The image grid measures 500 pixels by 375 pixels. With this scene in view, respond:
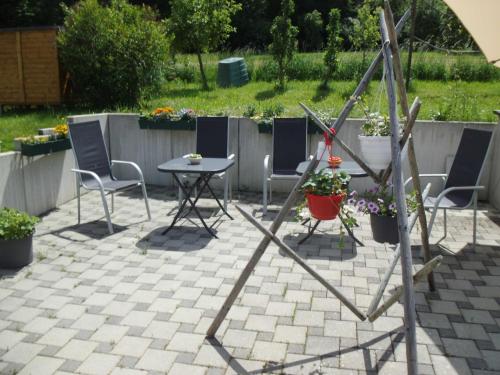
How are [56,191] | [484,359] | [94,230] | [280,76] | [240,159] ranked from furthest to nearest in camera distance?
[280,76]
[240,159]
[56,191]
[94,230]
[484,359]

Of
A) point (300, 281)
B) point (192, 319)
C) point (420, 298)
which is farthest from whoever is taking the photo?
point (300, 281)

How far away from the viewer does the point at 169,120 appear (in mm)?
6844

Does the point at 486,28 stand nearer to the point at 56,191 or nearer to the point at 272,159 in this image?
the point at 272,159

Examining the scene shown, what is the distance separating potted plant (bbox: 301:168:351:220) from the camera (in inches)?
132

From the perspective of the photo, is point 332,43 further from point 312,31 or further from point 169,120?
point 312,31

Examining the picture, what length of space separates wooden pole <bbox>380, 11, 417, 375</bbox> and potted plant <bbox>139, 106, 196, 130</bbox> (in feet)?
13.8

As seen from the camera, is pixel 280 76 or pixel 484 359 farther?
pixel 280 76

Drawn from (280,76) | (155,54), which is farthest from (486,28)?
(280,76)

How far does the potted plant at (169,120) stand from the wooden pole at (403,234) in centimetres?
422

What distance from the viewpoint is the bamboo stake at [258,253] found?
306 cm

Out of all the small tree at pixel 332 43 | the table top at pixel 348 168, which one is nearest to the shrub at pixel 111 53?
the small tree at pixel 332 43

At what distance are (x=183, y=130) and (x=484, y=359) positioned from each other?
16.3ft

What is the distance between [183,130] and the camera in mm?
6965

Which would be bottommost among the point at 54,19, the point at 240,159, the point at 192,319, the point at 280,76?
the point at 192,319
